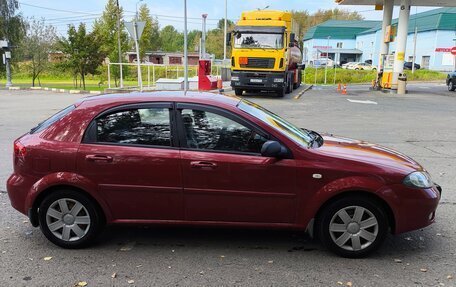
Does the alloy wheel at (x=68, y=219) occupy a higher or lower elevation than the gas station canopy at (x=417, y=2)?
lower

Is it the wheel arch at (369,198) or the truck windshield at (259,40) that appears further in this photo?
the truck windshield at (259,40)

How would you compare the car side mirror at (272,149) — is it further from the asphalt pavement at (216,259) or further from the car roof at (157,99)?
the asphalt pavement at (216,259)

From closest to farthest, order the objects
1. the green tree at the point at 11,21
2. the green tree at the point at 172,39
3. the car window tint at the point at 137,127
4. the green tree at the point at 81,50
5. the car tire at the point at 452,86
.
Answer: the car window tint at the point at 137,127
the car tire at the point at 452,86
the green tree at the point at 81,50
the green tree at the point at 11,21
the green tree at the point at 172,39

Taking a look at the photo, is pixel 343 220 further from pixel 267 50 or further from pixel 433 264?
pixel 267 50

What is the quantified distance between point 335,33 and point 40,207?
88041 mm

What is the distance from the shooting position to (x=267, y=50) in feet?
69.2

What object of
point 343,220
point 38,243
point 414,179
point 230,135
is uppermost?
point 230,135

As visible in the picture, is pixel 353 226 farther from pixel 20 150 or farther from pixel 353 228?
pixel 20 150

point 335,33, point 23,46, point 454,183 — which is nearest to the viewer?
point 454,183

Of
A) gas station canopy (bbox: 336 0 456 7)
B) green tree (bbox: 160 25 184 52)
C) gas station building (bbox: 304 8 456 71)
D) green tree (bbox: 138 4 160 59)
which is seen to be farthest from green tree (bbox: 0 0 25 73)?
green tree (bbox: 160 25 184 52)

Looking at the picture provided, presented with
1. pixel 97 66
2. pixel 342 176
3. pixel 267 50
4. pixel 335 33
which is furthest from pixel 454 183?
pixel 335 33

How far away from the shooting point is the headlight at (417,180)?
4.03 metres

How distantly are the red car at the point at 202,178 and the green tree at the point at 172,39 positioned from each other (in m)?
131

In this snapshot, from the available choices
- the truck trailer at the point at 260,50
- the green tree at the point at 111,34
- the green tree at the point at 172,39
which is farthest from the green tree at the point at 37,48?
the green tree at the point at 172,39
